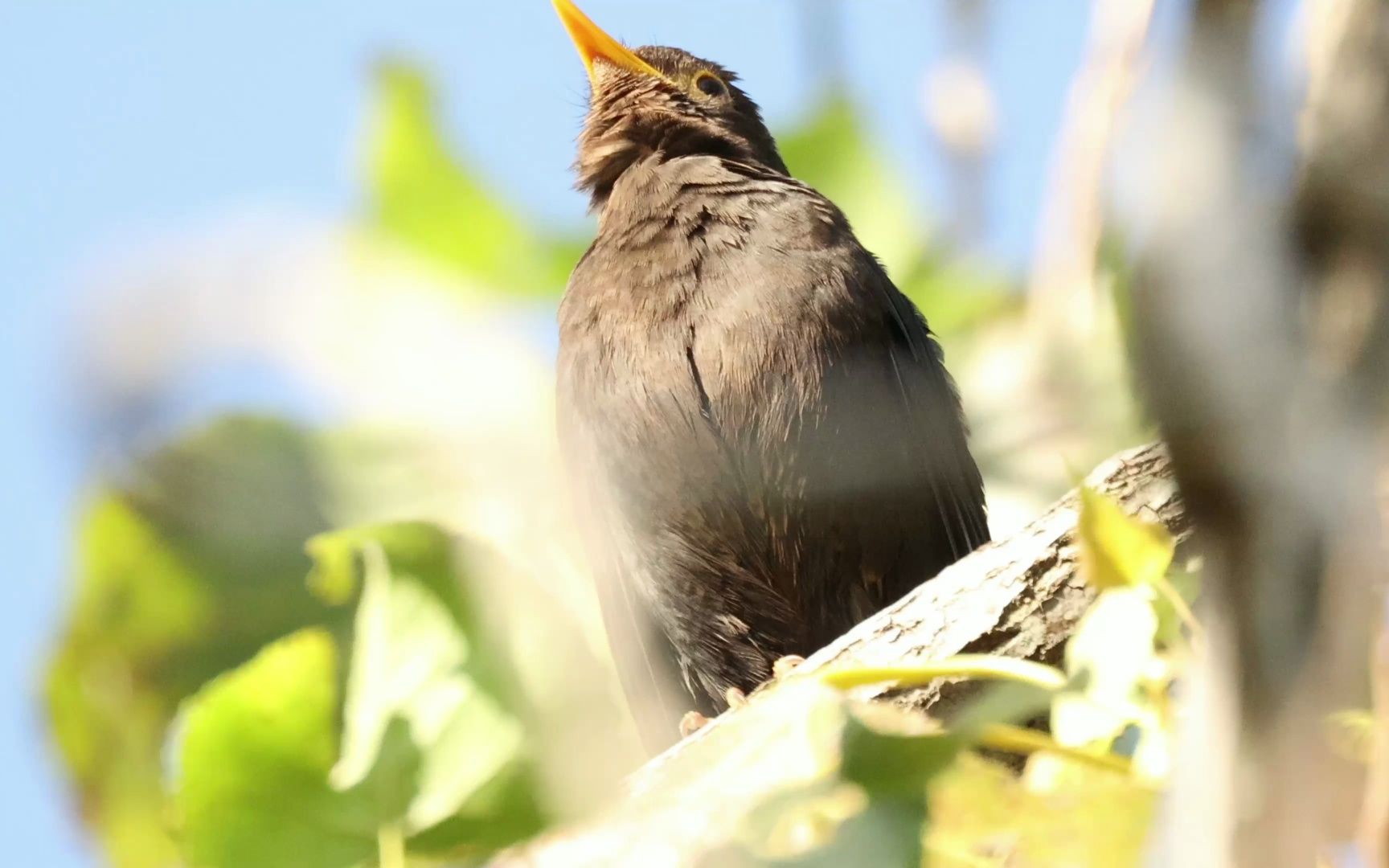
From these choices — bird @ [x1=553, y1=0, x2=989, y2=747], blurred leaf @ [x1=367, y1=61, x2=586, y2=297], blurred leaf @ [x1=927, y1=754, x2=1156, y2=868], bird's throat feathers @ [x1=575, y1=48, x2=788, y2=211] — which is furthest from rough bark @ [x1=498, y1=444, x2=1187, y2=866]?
bird's throat feathers @ [x1=575, y1=48, x2=788, y2=211]

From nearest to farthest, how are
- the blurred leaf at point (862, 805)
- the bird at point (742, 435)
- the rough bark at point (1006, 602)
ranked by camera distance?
A: the blurred leaf at point (862, 805) < the rough bark at point (1006, 602) < the bird at point (742, 435)

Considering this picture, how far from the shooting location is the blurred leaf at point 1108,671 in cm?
133

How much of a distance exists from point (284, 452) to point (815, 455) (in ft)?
6.90

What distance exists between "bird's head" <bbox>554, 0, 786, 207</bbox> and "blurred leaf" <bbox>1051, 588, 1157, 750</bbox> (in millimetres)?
3245

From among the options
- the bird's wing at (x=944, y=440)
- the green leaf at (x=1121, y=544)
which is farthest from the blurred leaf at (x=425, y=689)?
the bird's wing at (x=944, y=440)

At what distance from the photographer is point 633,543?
157 inches

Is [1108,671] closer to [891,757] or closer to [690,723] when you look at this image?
[891,757]

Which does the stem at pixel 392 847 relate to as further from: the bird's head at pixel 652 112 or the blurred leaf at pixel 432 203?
the bird's head at pixel 652 112

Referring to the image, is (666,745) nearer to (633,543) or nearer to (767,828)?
(633,543)

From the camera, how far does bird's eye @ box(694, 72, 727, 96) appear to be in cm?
495

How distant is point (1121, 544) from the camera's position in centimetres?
136

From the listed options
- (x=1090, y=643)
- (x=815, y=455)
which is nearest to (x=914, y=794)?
(x=1090, y=643)

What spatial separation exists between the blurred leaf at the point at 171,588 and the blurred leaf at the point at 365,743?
35 cm

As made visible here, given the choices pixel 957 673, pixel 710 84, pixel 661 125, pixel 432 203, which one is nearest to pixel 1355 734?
pixel 957 673
